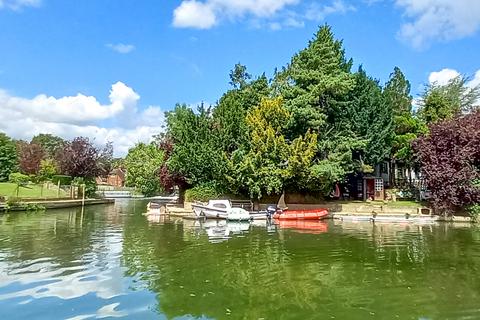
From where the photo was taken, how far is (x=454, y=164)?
99.5ft

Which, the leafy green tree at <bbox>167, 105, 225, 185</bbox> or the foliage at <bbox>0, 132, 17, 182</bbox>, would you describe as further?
the foliage at <bbox>0, 132, 17, 182</bbox>

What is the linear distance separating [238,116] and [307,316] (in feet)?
93.5

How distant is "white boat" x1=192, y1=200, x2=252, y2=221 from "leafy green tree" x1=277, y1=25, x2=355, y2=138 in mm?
9278

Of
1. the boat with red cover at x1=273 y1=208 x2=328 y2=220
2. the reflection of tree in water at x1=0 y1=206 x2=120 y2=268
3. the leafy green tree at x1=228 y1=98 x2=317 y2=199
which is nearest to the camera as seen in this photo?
the reflection of tree in water at x1=0 y1=206 x2=120 y2=268

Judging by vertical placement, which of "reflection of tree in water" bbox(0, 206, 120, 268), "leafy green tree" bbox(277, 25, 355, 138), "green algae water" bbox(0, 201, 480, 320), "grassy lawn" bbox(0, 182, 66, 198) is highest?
"leafy green tree" bbox(277, 25, 355, 138)

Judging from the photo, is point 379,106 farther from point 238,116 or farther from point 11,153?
point 11,153

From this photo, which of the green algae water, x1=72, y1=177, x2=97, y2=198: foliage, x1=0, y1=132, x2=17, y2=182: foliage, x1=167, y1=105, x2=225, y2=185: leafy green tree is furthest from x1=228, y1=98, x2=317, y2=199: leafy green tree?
x1=0, y1=132, x2=17, y2=182: foliage

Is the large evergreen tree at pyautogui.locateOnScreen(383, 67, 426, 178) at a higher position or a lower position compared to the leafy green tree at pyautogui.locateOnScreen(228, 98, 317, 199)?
higher

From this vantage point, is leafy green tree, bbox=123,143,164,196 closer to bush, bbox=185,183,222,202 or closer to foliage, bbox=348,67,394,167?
bush, bbox=185,183,222,202

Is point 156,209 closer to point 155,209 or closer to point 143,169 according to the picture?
point 155,209

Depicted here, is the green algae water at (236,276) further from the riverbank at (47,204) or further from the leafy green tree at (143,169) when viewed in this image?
the leafy green tree at (143,169)

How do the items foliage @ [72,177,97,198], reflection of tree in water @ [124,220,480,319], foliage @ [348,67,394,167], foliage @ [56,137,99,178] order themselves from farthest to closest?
foliage @ [56,137,99,178]
foliage @ [72,177,97,198]
foliage @ [348,67,394,167]
reflection of tree in water @ [124,220,480,319]

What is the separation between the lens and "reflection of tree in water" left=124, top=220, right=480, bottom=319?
8926 mm

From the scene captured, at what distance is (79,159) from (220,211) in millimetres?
25874
